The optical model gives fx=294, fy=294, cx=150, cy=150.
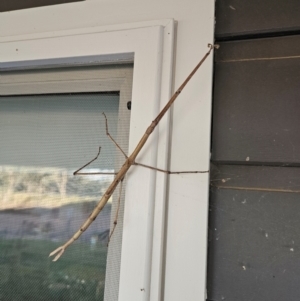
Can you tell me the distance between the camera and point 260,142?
23.1 inches

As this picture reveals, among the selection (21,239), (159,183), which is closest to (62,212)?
(21,239)

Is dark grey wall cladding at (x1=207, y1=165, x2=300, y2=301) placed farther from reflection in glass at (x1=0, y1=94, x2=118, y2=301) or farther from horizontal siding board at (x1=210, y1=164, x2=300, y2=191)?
reflection in glass at (x1=0, y1=94, x2=118, y2=301)

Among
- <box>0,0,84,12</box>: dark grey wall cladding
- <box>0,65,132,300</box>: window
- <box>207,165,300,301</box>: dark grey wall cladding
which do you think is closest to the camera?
<box>207,165,300,301</box>: dark grey wall cladding

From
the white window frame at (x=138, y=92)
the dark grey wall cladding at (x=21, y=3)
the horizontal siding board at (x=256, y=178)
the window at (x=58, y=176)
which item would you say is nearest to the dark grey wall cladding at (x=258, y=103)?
the horizontal siding board at (x=256, y=178)

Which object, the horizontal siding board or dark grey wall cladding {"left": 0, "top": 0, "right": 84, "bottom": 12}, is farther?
dark grey wall cladding {"left": 0, "top": 0, "right": 84, "bottom": 12}

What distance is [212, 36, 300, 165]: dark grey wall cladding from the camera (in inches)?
22.9

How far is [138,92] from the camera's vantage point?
2.18 ft

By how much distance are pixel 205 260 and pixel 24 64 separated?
66 centimetres

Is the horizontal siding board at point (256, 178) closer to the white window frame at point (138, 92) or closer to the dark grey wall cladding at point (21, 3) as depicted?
the white window frame at point (138, 92)

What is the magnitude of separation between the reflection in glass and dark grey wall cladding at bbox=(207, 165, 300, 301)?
10.1 inches

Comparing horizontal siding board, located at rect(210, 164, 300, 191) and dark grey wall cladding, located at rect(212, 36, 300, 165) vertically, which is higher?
dark grey wall cladding, located at rect(212, 36, 300, 165)

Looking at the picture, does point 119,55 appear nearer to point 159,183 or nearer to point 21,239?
point 159,183

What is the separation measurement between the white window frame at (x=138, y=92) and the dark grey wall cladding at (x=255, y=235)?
0.38ft

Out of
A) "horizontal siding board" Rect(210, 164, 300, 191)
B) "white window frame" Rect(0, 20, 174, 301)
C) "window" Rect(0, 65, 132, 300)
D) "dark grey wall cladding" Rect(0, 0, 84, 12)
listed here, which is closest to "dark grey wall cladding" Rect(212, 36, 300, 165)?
"horizontal siding board" Rect(210, 164, 300, 191)
